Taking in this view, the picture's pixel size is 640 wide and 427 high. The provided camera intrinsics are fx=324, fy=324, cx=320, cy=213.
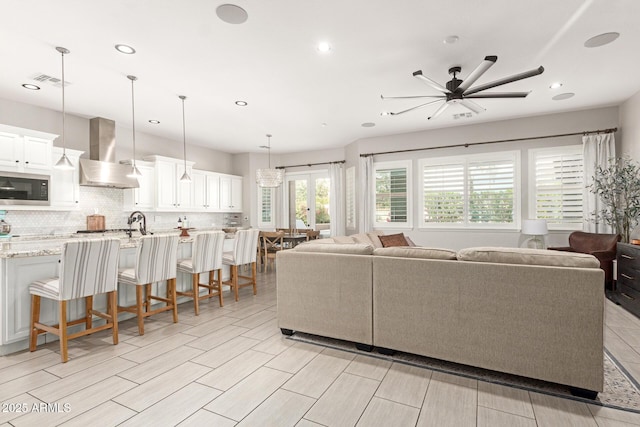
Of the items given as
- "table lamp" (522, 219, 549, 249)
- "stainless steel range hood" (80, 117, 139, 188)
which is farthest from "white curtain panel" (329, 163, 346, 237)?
"stainless steel range hood" (80, 117, 139, 188)

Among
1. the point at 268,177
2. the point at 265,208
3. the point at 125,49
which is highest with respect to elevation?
the point at 125,49

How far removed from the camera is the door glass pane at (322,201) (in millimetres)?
8352

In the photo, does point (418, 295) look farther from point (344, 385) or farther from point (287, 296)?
point (287, 296)

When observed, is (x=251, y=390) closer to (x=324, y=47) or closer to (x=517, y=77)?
(x=324, y=47)

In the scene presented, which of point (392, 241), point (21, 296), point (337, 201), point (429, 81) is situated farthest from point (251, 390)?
point (337, 201)

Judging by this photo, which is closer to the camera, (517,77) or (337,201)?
(517,77)

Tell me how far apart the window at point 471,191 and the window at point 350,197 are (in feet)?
5.09

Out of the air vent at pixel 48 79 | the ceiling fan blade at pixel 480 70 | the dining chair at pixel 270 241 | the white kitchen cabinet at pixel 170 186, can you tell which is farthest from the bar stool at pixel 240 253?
the ceiling fan blade at pixel 480 70

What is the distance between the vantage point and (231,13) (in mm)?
2682

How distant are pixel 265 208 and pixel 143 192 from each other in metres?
3.20

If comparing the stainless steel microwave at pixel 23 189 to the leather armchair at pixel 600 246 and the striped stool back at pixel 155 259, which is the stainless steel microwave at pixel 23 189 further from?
the leather armchair at pixel 600 246

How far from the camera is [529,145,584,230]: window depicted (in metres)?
5.44

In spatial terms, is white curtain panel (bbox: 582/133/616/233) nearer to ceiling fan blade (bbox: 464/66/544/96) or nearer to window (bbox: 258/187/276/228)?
ceiling fan blade (bbox: 464/66/544/96)

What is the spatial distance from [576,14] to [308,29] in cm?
228
